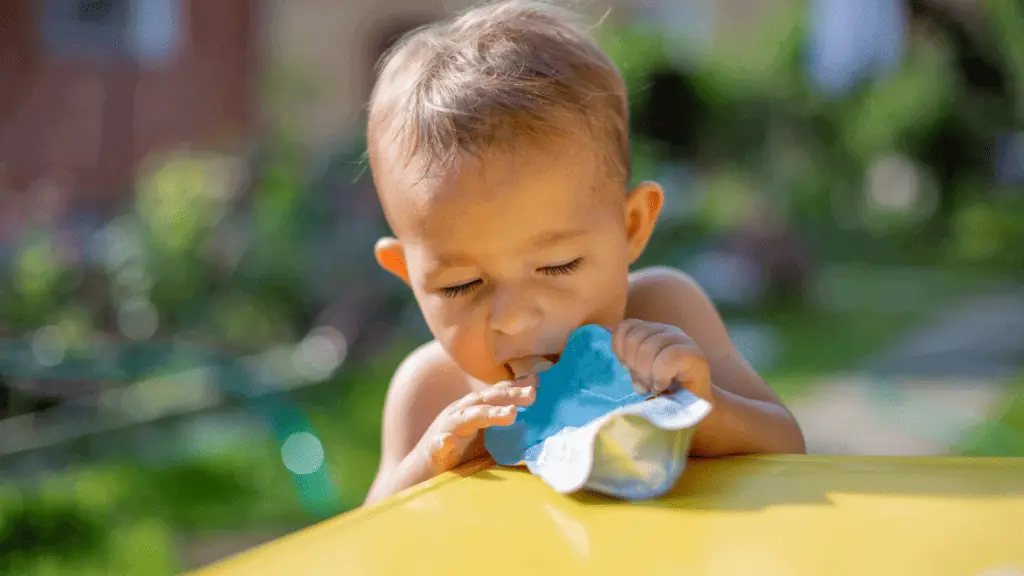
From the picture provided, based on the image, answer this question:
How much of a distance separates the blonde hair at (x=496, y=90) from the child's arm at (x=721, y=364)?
10.0 inches

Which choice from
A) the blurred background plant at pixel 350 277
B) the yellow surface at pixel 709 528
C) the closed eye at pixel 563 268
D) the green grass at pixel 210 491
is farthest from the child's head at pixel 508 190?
the green grass at pixel 210 491

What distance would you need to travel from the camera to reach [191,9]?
10.3 meters

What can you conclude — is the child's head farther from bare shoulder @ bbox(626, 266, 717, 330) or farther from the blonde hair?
bare shoulder @ bbox(626, 266, 717, 330)

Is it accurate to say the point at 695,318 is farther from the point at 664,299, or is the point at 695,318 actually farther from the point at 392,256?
the point at 392,256

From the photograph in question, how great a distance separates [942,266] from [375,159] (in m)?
10.6

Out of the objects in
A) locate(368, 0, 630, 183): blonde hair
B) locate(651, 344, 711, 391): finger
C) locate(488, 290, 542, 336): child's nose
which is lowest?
locate(651, 344, 711, 391): finger

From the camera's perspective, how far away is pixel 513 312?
4.33ft

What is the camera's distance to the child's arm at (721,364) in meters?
1.46

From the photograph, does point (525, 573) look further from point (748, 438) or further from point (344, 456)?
point (344, 456)

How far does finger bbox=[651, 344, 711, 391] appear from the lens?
1.24 m

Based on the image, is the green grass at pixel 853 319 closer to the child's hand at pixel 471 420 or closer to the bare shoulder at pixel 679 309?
the bare shoulder at pixel 679 309

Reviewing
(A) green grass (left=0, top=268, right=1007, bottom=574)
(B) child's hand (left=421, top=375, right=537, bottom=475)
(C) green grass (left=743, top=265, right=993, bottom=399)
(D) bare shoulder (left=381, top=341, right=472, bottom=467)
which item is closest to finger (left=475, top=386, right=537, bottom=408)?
(B) child's hand (left=421, top=375, right=537, bottom=475)

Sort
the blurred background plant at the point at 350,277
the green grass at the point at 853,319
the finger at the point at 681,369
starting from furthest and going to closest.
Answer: the green grass at the point at 853,319 < the blurred background plant at the point at 350,277 < the finger at the point at 681,369

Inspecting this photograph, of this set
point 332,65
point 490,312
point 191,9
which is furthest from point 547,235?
point 332,65
